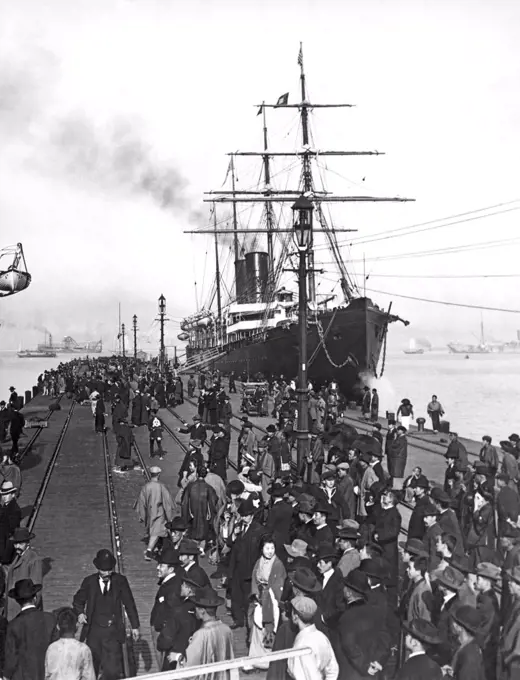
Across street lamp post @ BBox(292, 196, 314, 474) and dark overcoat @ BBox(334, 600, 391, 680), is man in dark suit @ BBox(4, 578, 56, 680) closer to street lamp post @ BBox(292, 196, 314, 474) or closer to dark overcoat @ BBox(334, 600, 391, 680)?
dark overcoat @ BBox(334, 600, 391, 680)

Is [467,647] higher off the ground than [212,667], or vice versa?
[212,667]

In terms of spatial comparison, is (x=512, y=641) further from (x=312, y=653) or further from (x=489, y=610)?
(x=312, y=653)

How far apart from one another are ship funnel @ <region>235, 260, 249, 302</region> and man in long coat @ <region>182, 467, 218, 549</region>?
162ft

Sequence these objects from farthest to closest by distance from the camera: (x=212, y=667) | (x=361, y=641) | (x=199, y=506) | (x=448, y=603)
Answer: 1. (x=199, y=506)
2. (x=448, y=603)
3. (x=361, y=641)
4. (x=212, y=667)

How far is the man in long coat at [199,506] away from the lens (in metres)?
9.75

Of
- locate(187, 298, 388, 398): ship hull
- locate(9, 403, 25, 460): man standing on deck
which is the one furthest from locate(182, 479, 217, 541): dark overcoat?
locate(187, 298, 388, 398): ship hull

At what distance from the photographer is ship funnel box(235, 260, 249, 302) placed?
2361 inches

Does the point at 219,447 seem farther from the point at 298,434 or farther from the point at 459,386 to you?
the point at 459,386

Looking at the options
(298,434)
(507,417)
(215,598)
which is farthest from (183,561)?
(507,417)

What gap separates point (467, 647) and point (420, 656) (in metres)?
0.41

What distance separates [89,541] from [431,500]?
225 inches

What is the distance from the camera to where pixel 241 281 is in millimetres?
62469

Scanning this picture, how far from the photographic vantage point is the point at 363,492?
1045cm

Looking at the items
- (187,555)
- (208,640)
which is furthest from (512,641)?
(187,555)
